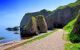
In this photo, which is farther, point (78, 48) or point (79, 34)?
point (79, 34)

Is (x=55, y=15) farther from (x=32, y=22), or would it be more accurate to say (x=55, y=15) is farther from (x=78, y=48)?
(x=78, y=48)

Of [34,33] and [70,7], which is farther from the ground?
[70,7]

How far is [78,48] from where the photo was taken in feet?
64.5

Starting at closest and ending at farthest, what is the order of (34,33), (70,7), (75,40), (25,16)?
(75,40) → (34,33) → (70,7) → (25,16)

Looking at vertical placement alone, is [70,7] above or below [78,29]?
above

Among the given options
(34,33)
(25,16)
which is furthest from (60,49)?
(25,16)

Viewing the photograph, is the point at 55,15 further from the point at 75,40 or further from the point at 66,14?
the point at 75,40

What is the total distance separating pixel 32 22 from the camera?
64.1 metres

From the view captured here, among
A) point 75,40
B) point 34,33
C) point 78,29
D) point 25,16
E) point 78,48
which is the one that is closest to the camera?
point 78,48

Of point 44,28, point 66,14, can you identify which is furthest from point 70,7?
point 44,28

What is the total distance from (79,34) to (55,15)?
83.8 meters

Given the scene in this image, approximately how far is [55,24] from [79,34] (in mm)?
81760

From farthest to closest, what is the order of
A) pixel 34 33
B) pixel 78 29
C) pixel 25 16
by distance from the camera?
1. pixel 25 16
2. pixel 34 33
3. pixel 78 29

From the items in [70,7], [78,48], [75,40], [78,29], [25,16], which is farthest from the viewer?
[25,16]
